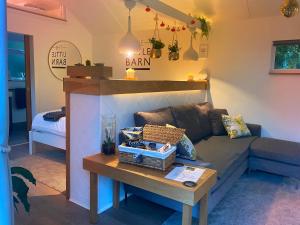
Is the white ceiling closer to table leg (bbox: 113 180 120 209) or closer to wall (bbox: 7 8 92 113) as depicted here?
wall (bbox: 7 8 92 113)

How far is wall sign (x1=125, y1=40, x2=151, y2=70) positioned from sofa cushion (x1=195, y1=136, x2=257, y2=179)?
225cm

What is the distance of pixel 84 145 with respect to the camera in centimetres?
241

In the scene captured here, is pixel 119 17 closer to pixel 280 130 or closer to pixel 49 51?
pixel 49 51

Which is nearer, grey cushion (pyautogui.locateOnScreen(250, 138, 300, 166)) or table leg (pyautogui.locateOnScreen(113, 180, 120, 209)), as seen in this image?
table leg (pyautogui.locateOnScreen(113, 180, 120, 209))

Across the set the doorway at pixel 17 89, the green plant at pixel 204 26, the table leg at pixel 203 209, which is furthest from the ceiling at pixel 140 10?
the table leg at pixel 203 209

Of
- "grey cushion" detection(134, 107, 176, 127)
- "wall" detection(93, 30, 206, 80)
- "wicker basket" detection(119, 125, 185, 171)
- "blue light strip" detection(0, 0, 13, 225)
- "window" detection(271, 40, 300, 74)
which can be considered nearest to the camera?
"blue light strip" detection(0, 0, 13, 225)

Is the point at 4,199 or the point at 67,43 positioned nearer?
the point at 4,199

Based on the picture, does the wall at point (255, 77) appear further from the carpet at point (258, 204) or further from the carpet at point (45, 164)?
the carpet at point (45, 164)

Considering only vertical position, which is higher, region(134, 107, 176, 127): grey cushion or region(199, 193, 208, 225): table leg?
region(134, 107, 176, 127): grey cushion

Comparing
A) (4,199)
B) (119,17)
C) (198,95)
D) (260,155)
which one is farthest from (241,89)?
(4,199)

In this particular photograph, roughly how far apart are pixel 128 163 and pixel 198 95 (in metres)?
2.62

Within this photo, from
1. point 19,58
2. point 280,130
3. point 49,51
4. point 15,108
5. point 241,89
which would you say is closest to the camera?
point 280,130

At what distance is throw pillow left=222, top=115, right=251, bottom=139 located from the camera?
365 cm

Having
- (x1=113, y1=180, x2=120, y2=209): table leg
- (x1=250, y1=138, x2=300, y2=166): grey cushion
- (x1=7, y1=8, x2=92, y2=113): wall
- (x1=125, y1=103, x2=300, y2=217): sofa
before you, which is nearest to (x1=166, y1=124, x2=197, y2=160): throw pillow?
(x1=125, y1=103, x2=300, y2=217): sofa
